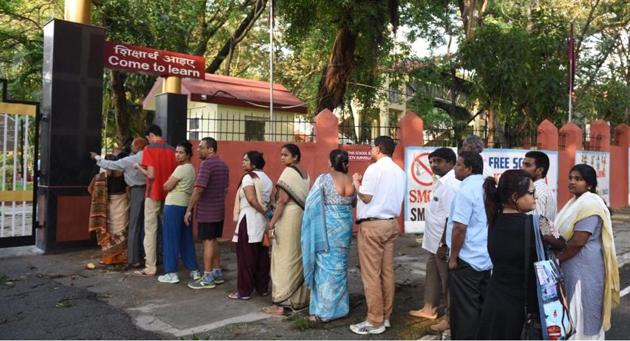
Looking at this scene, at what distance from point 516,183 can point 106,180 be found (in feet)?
17.6

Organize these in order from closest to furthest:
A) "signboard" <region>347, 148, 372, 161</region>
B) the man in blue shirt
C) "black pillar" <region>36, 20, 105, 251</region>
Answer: the man in blue shirt < "black pillar" <region>36, 20, 105, 251</region> < "signboard" <region>347, 148, 372, 161</region>

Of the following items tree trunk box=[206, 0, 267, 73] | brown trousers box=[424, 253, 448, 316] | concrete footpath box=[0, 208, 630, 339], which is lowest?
concrete footpath box=[0, 208, 630, 339]

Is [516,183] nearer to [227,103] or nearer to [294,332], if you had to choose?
[294,332]

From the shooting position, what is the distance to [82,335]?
4.50 m

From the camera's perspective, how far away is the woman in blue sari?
15.7ft

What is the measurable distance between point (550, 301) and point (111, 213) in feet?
18.1

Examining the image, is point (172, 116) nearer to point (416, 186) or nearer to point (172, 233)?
point (172, 233)

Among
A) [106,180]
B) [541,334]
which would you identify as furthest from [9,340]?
[541,334]

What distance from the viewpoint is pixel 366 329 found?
464cm

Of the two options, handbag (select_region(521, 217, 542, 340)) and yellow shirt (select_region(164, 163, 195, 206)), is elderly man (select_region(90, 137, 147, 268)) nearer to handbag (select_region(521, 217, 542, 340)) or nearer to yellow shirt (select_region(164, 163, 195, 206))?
yellow shirt (select_region(164, 163, 195, 206))

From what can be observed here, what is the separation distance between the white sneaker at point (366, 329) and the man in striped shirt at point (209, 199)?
6.59 feet

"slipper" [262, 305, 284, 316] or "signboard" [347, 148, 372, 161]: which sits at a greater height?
"signboard" [347, 148, 372, 161]

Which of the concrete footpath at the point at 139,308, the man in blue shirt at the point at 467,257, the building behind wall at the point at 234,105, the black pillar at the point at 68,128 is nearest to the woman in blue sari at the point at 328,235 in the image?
the concrete footpath at the point at 139,308

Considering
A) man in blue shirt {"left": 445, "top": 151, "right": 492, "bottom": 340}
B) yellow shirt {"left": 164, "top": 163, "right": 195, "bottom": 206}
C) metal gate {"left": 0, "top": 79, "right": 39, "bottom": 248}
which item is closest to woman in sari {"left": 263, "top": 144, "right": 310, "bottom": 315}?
yellow shirt {"left": 164, "top": 163, "right": 195, "bottom": 206}
